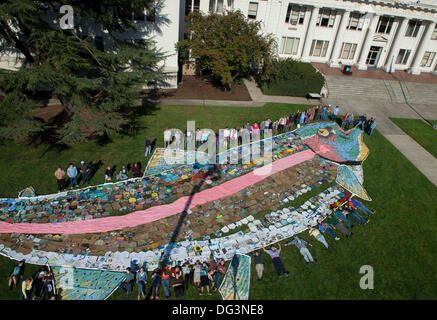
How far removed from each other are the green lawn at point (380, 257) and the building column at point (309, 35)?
70.3 ft

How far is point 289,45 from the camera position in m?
36.2

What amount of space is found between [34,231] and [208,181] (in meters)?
9.17

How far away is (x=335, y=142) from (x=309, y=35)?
62.5 feet

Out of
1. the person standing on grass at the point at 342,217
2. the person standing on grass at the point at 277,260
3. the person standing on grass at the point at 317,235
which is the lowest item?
the person standing on grass at the point at 277,260

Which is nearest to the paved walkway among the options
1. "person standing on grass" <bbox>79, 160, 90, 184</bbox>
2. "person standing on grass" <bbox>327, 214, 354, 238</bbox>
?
"person standing on grass" <bbox>327, 214, 354, 238</bbox>

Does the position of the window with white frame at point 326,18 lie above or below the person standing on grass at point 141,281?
above

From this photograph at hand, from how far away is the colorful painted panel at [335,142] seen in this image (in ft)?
68.7

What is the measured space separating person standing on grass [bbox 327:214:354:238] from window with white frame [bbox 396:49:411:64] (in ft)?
108

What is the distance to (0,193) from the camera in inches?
633

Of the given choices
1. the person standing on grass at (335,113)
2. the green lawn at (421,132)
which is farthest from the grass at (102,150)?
the green lawn at (421,132)

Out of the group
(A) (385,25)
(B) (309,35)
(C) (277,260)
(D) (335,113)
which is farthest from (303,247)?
(A) (385,25)

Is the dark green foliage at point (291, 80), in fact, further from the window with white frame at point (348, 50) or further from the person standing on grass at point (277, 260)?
the person standing on grass at point (277, 260)
